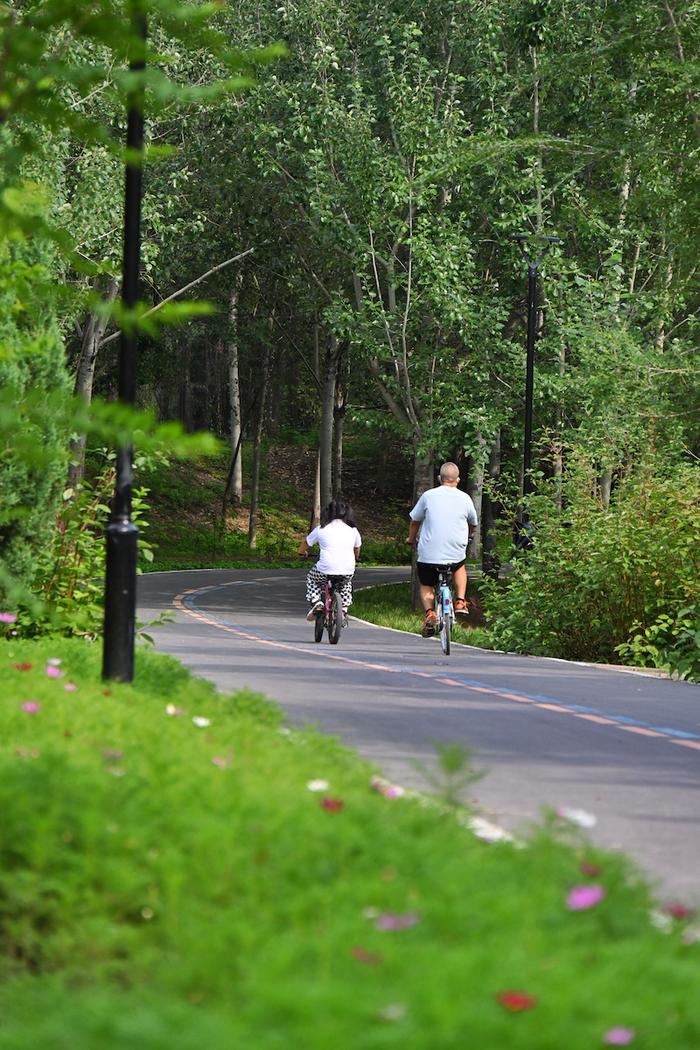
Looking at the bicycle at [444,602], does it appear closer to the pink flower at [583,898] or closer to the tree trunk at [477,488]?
the pink flower at [583,898]

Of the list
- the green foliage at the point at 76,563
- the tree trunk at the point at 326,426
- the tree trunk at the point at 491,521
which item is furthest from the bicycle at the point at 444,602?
the tree trunk at the point at 326,426

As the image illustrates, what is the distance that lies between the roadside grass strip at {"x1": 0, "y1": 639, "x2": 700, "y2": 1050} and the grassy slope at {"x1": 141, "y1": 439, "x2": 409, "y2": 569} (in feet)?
161

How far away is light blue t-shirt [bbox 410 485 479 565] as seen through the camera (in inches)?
764

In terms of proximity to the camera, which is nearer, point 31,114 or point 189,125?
point 31,114

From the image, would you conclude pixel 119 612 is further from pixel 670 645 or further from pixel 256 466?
pixel 256 466

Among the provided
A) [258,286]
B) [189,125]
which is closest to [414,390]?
[189,125]

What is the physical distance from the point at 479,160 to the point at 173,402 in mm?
68374

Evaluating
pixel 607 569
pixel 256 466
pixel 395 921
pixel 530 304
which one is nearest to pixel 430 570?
pixel 607 569

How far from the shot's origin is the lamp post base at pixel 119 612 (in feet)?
34.0

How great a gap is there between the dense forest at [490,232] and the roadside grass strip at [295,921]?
12508 millimetres

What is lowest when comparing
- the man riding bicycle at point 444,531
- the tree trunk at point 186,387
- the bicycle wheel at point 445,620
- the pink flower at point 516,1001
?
the bicycle wheel at point 445,620

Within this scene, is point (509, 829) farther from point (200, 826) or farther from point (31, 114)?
point (31, 114)

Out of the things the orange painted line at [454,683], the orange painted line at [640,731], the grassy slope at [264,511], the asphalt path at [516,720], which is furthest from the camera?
the grassy slope at [264,511]

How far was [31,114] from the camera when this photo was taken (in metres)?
6.73
